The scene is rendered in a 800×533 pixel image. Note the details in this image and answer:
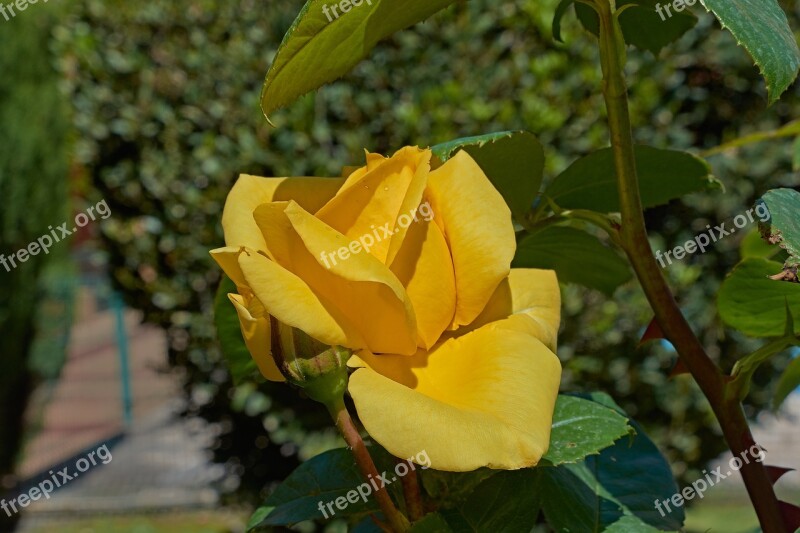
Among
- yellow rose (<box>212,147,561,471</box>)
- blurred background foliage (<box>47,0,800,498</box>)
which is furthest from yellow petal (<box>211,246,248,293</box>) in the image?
blurred background foliage (<box>47,0,800,498</box>)

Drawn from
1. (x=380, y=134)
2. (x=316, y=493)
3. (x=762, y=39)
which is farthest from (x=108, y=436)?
(x=762, y=39)

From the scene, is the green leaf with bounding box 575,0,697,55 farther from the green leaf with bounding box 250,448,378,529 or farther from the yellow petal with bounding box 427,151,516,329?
the green leaf with bounding box 250,448,378,529

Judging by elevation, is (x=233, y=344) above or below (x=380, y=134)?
above

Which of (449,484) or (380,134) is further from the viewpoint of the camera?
(380,134)

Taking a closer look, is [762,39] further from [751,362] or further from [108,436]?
[108,436]

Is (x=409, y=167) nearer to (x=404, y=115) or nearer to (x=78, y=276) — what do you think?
(x=404, y=115)

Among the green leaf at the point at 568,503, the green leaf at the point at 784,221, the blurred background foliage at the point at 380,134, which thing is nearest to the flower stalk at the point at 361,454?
the green leaf at the point at 568,503
